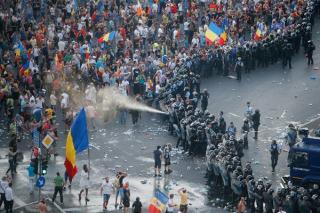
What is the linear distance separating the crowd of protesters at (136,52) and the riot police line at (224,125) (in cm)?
8

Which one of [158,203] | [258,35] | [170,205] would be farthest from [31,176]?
[258,35]

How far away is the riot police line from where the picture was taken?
124 ft

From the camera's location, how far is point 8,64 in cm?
5259

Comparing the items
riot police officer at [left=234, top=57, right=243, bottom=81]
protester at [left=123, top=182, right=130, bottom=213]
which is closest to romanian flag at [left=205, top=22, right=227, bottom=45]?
riot police officer at [left=234, top=57, right=243, bottom=81]

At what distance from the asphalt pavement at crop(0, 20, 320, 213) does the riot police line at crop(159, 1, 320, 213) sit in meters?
0.75

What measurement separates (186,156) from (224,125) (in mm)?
2447

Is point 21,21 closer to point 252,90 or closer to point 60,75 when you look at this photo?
point 60,75

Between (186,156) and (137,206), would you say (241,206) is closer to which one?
(137,206)

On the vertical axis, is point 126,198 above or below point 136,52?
below

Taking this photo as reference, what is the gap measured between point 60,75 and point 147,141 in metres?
7.90

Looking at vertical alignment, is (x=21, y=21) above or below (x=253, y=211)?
above

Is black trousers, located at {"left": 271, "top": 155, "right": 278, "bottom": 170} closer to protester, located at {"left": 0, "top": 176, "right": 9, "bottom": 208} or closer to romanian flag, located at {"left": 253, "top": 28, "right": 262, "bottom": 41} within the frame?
protester, located at {"left": 0, "top": 176, "right": 9, "bottom": 208}

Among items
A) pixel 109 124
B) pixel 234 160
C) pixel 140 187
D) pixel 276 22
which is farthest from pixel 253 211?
pixel 276 22

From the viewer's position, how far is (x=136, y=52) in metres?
55.8
